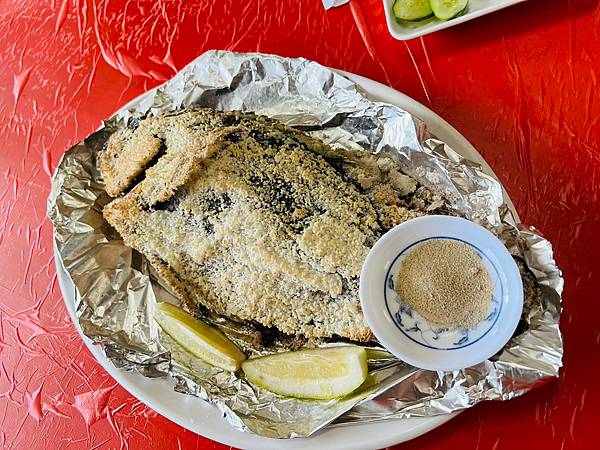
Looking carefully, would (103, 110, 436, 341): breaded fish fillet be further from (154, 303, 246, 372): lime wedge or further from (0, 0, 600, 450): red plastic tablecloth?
(0, 0, 600, 450): red plastic tablecloth

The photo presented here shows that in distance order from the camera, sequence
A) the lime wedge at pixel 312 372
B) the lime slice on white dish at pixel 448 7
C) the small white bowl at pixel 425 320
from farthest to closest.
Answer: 1. the lime slice on white dish at pixel 448 7
2. the lime wedge at pixel 312 372
3. the small white bowl at pixel 425 320

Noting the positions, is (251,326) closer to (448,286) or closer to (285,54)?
(448,286)

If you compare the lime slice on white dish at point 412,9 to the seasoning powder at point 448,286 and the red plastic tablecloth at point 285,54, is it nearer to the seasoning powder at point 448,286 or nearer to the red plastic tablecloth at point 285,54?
the red plastic tablecloth at point 285,54

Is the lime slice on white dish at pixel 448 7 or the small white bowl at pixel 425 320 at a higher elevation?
the lime slice on white dish at pixel 448 7

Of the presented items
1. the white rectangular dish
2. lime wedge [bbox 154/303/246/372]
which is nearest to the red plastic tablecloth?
the white rectangular dish

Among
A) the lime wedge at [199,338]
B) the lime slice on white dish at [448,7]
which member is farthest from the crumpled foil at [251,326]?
the lime slice on white dish at [448,7]

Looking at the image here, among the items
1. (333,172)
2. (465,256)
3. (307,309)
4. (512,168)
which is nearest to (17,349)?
(307,309)
